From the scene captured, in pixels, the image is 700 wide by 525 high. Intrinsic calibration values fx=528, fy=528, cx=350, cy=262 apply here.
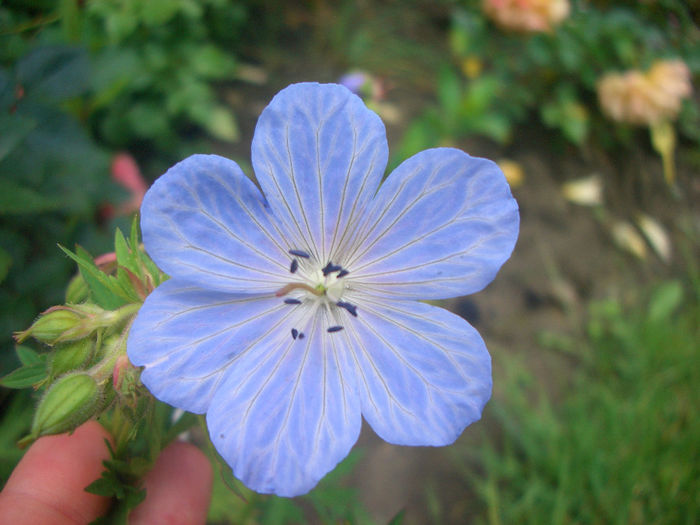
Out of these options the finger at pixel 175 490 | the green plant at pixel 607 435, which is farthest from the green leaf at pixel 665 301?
the finger at pixel 175 490

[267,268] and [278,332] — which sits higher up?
[267,268]

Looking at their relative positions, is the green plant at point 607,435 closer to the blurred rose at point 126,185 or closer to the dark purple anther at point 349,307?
the dark purple anther at point 349,307

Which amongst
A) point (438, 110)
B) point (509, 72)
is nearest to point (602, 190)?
point (509, 72)

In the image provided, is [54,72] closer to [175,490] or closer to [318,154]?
[318,154]

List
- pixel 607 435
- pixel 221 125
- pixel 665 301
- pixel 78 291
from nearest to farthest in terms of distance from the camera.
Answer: pixel 78 291 < pixel 607 435 < pixel 221 125 < pixel 665 301

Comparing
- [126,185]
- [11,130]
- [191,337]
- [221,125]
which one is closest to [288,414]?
[191,337]

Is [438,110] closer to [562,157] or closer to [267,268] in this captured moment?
[562,157]

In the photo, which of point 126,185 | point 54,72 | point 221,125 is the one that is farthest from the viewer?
point 221,125

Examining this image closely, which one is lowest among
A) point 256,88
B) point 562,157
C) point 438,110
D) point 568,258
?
point 568,258
